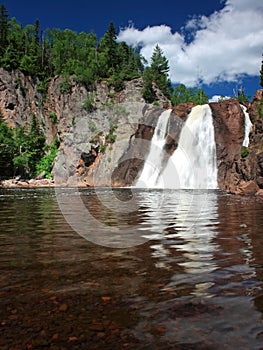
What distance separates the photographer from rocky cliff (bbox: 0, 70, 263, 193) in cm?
3631

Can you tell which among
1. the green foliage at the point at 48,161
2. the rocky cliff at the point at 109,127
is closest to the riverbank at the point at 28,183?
the rocky cliff at the point at 109,127

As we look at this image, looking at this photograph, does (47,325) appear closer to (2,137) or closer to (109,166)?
(109,166)

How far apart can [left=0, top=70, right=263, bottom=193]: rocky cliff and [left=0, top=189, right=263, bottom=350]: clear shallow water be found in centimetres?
2165

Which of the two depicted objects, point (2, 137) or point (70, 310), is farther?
point (2, 137)

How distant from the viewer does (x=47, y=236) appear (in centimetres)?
968

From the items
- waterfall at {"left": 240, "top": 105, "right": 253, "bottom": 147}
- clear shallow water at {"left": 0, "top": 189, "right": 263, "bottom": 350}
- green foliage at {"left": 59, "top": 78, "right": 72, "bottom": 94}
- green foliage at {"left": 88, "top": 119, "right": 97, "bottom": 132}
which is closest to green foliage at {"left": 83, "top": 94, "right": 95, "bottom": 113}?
green foliage at {"left": 88, "top": 119, "right": 97, "bottom": 132}

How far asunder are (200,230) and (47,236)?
15.1 feet

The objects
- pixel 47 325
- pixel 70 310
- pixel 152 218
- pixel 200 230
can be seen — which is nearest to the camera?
pixel 47 325

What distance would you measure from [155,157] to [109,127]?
18935 millimetres

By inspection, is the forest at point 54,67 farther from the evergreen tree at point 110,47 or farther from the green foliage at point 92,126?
the green foliage at point 92,126

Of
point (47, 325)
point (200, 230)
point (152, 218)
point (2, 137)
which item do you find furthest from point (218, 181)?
point (2, 137)

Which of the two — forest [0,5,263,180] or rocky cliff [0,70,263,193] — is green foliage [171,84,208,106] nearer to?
forest [0,5,263,180]

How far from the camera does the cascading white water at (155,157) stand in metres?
47.6

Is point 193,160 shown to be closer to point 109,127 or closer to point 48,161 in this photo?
point 109,127
